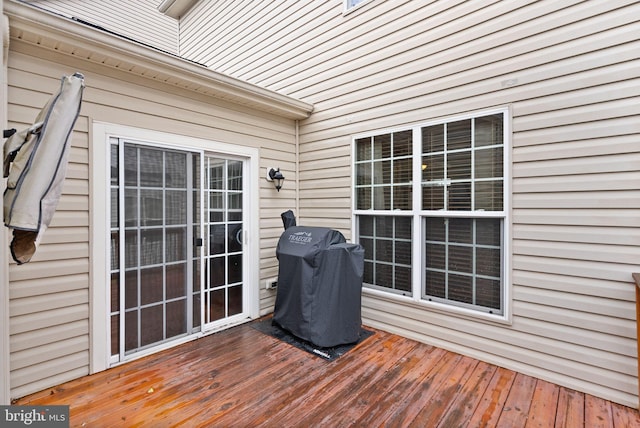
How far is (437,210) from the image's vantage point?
319 centimetres

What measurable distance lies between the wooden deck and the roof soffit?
263cm

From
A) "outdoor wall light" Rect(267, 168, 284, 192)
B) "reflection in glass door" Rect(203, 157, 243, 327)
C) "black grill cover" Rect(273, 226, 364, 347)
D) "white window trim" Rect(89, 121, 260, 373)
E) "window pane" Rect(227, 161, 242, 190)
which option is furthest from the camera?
"outdoor wall light" Rect(267, 168, 284, 192)

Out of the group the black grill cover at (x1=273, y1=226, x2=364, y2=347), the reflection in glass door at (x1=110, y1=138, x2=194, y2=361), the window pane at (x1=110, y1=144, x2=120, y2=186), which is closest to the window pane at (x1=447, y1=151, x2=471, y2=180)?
the black grill cover at (x1=273, y1=226, x2=364, y2=347)

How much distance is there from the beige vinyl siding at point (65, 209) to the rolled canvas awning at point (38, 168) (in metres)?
1.22

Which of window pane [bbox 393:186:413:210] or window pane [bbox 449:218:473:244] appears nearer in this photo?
window pane [bbox 449:218:473:244]

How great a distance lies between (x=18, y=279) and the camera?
237cm

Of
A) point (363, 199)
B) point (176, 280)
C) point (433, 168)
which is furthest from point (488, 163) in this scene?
point (176, 280)

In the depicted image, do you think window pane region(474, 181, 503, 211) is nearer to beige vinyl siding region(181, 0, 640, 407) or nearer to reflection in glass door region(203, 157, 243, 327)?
beige vinyl siding region(181, 0, 640, 407)

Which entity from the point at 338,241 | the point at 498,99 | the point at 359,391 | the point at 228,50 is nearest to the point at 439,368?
the point at 359,391

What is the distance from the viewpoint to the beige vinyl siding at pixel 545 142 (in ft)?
7.59

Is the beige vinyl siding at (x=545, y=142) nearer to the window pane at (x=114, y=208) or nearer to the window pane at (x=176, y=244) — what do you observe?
the window pane at (x=176, y=244)

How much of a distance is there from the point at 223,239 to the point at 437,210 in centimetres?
238

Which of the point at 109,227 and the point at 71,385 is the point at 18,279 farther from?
the point at 71,385

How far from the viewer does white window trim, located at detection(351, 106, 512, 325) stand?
275 centimetres
